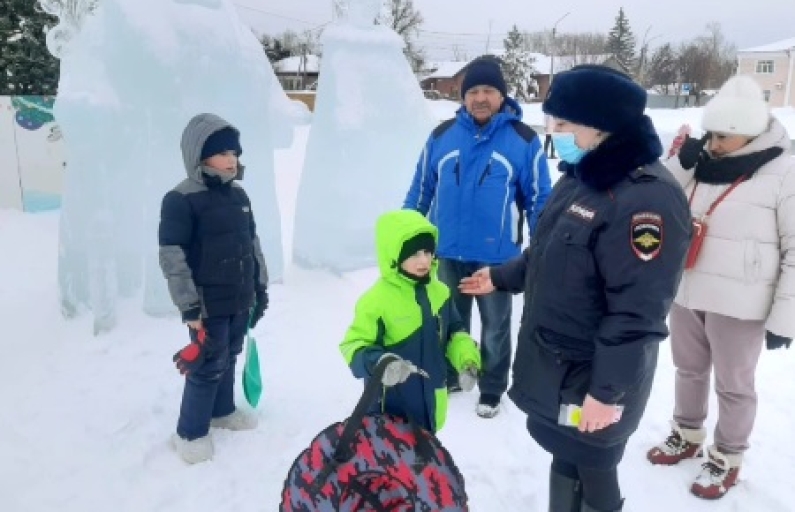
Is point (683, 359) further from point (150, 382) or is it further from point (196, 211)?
point (150, 382)

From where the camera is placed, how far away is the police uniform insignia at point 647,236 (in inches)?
68.2

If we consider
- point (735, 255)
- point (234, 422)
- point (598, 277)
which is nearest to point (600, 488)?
point (598, 277)

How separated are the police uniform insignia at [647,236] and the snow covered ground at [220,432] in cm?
151

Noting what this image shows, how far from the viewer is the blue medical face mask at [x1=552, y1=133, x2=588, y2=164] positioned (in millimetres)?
1965

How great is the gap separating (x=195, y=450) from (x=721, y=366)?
8.28ft

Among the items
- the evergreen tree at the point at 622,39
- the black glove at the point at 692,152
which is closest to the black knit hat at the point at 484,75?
the black glove at the point at 692,152

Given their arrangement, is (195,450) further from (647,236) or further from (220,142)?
(647,236)

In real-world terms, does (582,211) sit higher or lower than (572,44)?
lower

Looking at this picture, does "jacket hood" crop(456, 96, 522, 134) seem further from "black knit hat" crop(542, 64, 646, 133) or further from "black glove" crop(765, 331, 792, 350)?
"black glove" crop(765, 331, 792, 350)

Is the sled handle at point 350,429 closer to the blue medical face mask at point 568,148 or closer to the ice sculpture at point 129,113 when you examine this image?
the blue medical face mask at point 568,148

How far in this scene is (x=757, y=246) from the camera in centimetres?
265

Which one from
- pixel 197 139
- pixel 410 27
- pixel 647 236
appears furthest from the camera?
pixel 410 27

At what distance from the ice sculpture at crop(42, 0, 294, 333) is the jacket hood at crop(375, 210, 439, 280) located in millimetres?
2837

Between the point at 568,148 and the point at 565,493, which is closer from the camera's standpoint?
the point at 568,148
